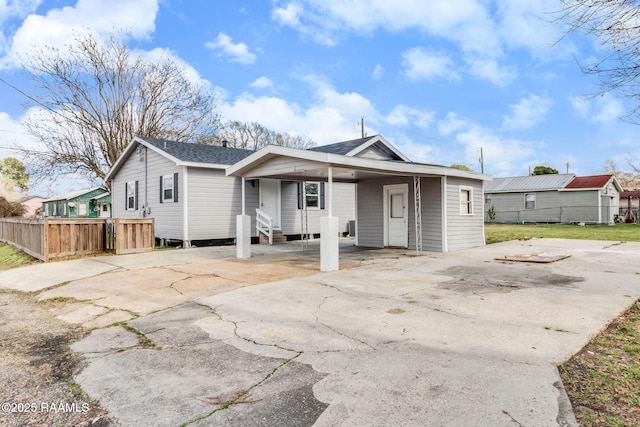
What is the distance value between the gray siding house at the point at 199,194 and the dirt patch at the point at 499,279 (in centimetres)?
622

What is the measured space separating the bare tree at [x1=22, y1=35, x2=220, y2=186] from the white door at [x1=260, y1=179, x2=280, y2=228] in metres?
13.6

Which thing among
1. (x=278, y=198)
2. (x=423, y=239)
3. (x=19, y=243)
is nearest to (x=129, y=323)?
(x=423, y=239)

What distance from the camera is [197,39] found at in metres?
16.9

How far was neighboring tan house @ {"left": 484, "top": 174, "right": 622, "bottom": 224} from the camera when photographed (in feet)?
85.6

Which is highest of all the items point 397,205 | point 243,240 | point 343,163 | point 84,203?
point 84,203

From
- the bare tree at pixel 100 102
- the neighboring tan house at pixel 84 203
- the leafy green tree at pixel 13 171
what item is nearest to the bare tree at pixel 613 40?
the bare tree at pixel 100 102

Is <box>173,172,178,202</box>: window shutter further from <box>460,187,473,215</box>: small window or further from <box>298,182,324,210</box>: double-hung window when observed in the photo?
<box>460,187,473,215</box>: small window

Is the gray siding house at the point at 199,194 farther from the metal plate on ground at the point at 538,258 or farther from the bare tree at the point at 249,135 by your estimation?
the bare tree at the point at 249,135

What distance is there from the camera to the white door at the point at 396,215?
12.4m

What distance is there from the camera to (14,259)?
12938 millimetres

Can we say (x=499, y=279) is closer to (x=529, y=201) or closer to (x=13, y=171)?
(x=529, y=201)

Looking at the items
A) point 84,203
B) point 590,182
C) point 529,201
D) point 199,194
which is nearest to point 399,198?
point 199,194

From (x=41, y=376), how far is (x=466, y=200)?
12.1m

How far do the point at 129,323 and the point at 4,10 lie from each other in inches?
618
